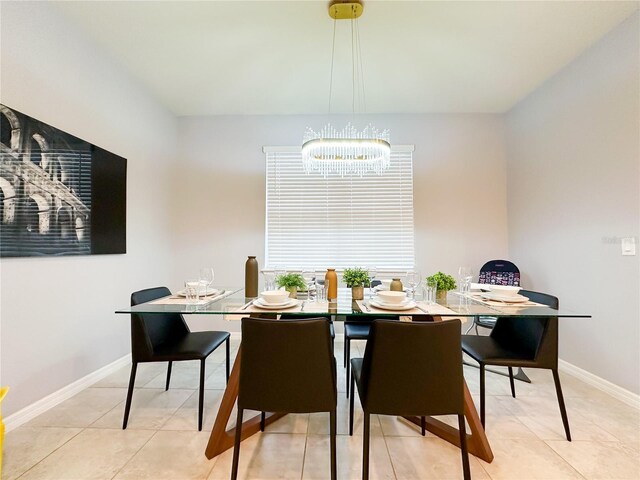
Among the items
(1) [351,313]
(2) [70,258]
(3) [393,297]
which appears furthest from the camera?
(2) [70,258]

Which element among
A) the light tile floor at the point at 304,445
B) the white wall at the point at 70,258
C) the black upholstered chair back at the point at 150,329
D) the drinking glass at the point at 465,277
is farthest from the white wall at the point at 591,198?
the white wall at the point at 70,258

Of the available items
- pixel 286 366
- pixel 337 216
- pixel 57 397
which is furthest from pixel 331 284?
pixel 57 397

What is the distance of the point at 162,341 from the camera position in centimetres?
214

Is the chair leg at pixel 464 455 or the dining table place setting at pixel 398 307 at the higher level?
A: the dining table place setting at pixel 398 307

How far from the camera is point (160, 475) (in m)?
1.50

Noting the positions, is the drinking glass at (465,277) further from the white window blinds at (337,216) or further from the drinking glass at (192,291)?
the drinking glass at (192,291)

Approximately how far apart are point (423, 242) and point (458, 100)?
165 cm

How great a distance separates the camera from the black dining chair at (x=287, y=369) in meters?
1.37

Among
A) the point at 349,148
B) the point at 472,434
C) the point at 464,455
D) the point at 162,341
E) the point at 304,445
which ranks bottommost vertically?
the point at 304,445

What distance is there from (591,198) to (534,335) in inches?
56.4

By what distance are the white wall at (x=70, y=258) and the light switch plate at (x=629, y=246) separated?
→ 419cm

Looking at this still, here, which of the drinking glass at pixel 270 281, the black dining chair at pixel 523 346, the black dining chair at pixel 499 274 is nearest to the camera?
the black dining chair at pixel 523 346

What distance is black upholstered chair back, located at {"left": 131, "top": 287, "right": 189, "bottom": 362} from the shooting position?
1867 mm

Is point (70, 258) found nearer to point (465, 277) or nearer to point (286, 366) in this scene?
point (286, 366)
